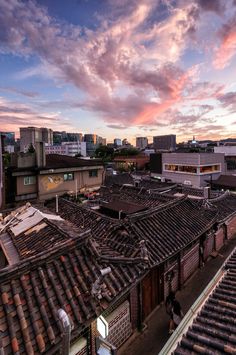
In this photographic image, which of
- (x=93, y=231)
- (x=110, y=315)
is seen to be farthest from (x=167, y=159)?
(x=110, y=315)

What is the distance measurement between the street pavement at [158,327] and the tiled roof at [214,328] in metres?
5.28

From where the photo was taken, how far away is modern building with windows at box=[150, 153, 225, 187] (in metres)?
45.7

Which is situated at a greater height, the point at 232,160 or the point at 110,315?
the point at 232,160

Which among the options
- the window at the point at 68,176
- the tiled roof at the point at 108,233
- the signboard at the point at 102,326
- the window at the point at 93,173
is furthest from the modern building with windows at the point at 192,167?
the signboard at the point at 102,326

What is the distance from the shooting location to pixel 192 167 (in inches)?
1853

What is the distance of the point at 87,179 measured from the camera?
33219mm

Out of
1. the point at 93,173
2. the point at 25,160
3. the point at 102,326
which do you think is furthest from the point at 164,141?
the point at 102,326

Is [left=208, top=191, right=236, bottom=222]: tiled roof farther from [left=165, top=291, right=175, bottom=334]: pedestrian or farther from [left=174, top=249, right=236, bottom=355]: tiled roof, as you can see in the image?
[left=174, top=249, right=236, bottom=355]: tiled roof

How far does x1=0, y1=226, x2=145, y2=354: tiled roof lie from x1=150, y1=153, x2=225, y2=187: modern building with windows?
4048cm

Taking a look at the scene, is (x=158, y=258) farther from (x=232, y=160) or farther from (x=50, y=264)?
(x=232, y=160)

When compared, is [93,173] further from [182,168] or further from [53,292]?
[53,292]

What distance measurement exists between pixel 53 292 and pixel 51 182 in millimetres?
24100

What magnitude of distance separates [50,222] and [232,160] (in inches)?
2319

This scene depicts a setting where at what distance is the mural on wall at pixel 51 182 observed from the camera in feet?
92.3
